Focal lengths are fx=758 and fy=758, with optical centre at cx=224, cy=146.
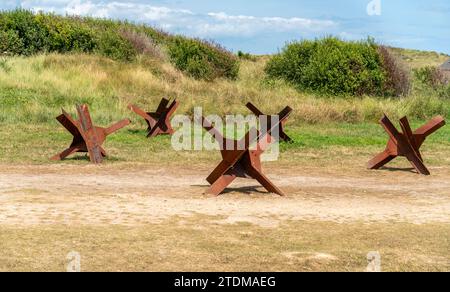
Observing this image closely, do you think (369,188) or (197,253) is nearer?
(197,253)

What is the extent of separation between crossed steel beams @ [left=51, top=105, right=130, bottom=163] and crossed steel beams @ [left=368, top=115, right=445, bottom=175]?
4435mm

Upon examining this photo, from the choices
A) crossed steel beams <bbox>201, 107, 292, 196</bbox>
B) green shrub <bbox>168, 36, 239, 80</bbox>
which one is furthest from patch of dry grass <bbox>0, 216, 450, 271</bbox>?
green shrub <bbox>168, 36, 239, 80</bbox>

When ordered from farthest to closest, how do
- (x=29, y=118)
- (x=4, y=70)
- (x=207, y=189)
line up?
(x=4, y=70)
(x=29, y=118)
(x=207, y=189)

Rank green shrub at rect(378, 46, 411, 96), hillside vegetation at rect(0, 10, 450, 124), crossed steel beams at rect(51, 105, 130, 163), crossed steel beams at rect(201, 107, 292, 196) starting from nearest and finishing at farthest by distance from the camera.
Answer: crossed steel beams at rect(201, 107, 292, 196)
crossed steel beams at rect(51, 105, 130, 163)
hillside vegetation at rect(0, 10, 450, 124)
green shrub at rect(378, 46, 411, 96)

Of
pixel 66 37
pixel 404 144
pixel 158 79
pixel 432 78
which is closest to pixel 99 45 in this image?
pixel 66 37

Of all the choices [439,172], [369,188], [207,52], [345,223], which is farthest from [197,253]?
[207,52]

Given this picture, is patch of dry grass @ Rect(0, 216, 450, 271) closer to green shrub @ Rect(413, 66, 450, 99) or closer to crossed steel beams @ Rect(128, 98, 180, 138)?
crossed steel beams @ Rect(128, 98, 180, 138)

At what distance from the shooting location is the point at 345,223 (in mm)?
7938

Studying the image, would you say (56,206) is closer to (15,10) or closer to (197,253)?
(197,253)

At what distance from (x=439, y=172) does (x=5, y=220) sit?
732 centimetres

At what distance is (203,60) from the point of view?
30359mm

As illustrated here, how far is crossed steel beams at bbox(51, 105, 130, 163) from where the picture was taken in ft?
40.5

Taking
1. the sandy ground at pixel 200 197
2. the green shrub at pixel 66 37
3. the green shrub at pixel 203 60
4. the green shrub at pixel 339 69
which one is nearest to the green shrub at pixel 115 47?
the green shrub at pixel 66 37

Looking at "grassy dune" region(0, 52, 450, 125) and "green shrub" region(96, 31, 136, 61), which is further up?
"green shrub" region(96, 31, 136, 61)
